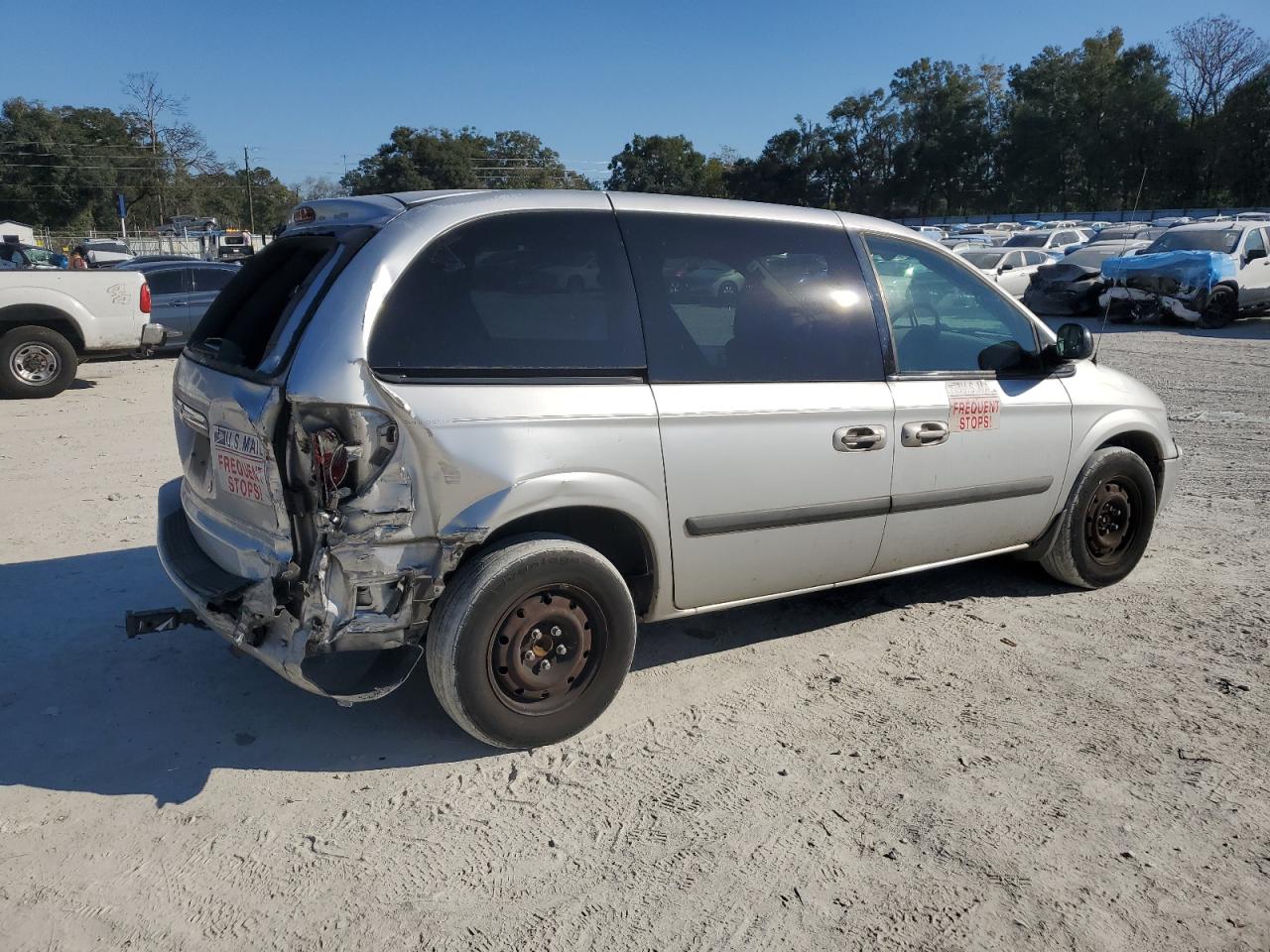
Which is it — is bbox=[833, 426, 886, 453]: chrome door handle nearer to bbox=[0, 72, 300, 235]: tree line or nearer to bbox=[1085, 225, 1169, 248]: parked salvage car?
bbox=[1085, 225, 1169, 248]: parked salvage car

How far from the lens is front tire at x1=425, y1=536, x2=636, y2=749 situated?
10.5 ft

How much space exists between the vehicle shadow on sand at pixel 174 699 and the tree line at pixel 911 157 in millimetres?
48323

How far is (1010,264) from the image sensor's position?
858 inches

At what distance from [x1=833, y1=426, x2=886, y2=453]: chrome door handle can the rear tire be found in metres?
10.3

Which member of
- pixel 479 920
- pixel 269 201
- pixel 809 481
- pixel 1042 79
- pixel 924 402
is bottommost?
pixel 479 920

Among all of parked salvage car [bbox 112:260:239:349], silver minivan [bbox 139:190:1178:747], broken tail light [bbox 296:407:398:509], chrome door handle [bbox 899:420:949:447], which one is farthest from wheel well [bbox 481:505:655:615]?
parked salvage car [bbox 112:260:239:349]

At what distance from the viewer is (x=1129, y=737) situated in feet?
11.8

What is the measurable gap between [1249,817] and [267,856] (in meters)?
3.10

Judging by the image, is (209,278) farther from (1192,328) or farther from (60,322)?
(1192,328)

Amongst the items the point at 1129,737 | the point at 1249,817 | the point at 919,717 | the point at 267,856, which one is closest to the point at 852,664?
the point at 919,717

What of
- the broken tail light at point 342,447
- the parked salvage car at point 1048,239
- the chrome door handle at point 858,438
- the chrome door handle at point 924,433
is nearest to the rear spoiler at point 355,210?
the broken tail light at point 342,447

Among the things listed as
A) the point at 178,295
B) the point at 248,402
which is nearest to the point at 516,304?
the point at 248,402

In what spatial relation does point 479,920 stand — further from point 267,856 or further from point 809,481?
point 809,481

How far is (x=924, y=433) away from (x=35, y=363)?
10571 millimetres
